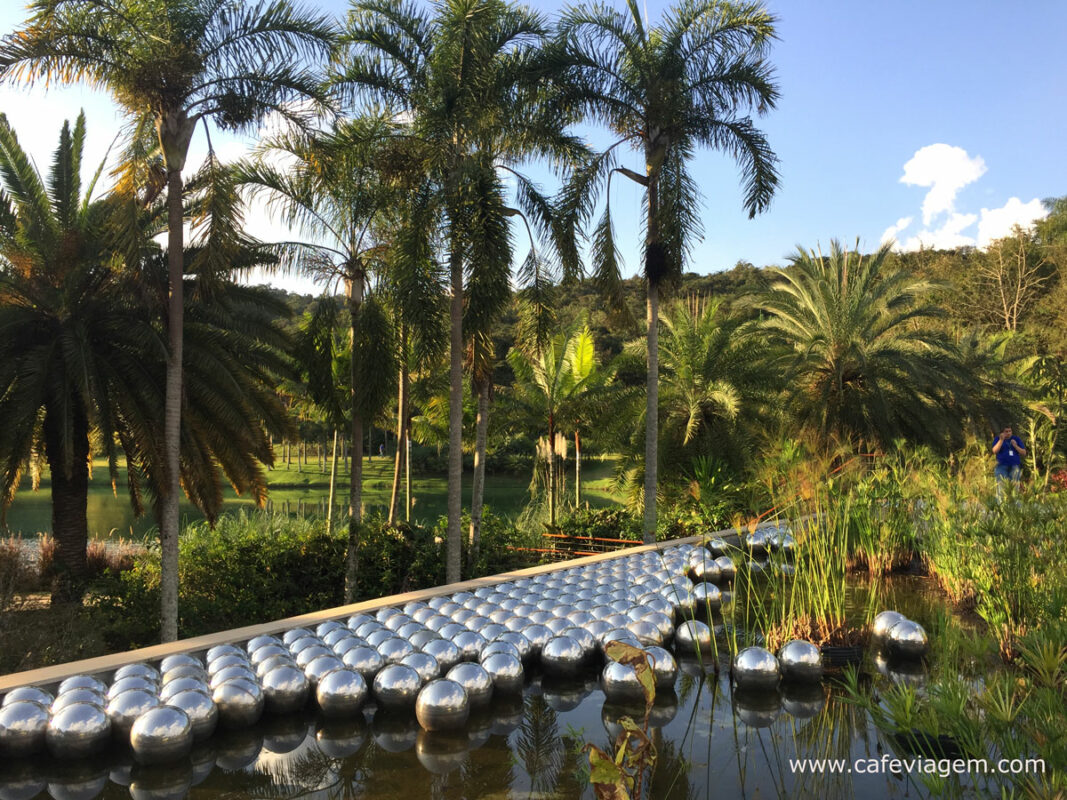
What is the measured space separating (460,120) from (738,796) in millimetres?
8229

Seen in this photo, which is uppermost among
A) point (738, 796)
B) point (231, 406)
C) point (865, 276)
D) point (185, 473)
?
point (865, 276)

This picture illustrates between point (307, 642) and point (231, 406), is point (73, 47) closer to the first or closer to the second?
point (231, 406)

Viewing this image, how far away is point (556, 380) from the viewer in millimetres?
16906

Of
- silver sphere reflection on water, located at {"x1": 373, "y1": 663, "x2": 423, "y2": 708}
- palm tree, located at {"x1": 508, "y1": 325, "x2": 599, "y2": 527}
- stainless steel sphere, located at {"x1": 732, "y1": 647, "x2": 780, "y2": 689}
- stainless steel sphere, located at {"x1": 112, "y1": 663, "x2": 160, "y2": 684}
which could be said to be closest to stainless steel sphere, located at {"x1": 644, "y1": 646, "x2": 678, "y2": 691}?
stainless steel sphere, located at {"x1": 732, "y1": 647, "x2": 780, "y2": 689}

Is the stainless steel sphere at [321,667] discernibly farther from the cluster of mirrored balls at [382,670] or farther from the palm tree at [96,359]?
the palm tree at [96,359]

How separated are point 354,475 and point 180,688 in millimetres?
7478

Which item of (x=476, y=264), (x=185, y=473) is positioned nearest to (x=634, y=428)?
(x=476, y=264)

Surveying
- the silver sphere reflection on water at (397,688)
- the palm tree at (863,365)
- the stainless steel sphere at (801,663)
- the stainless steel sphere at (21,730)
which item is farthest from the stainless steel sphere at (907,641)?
the palm tree at (863,365)

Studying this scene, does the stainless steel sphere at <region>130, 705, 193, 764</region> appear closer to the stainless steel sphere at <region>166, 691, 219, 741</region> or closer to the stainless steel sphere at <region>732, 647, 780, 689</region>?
the stainless steel sphere at <region>166, 691, 219, 741</region>

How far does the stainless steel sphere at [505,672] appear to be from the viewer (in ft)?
14.1

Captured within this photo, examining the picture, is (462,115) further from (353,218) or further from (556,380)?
(556,380)

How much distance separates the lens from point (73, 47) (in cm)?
823

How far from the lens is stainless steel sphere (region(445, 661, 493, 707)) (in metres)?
4.06

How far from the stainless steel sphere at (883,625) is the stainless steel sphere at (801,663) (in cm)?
82
